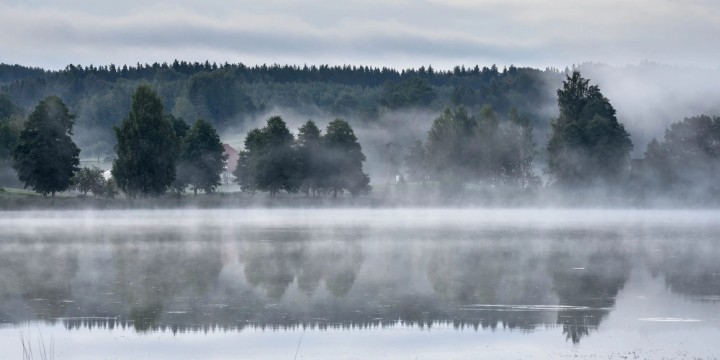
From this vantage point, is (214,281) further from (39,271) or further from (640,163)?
(640,163)

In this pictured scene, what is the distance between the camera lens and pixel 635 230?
214 ft

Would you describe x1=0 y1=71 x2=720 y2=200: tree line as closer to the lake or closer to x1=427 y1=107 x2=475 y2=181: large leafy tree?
x1=427 y1=107 x2=475 y2=181: large leafy tree

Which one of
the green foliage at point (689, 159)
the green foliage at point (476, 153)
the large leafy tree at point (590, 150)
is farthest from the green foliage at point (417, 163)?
the green foliage at point (689, 159)

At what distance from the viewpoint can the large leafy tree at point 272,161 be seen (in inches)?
4702

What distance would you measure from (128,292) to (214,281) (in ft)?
12.3

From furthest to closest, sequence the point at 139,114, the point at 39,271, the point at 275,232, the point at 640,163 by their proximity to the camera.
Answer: the point at 640,163 → the point at 139,114 → the point at 275,232 → the point at 39,271

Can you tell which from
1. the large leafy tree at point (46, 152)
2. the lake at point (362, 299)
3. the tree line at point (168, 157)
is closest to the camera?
the lake at point (362, 299)

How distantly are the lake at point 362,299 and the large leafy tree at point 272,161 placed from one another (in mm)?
65310

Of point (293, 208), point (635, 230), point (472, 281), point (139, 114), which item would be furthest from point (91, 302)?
point (293, 208)

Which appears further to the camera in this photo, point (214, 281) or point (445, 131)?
point (445, 131)

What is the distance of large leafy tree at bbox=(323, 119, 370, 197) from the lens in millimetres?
123125

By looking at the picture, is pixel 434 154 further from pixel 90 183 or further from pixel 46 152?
pixel 46 152

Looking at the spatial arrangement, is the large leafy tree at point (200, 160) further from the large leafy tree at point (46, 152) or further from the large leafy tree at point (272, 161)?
the large leafy tree at point (46, 152)

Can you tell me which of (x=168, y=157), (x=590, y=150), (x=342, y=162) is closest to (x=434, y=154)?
(x=342, y=162)
